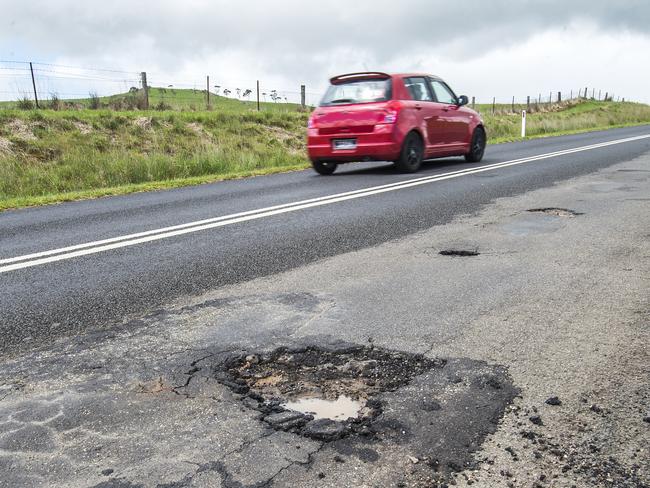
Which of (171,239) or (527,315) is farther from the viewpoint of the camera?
(171,239)

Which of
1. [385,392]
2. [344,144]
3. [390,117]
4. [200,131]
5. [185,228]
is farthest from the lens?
[200,131]

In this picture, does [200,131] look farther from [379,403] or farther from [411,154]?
[379,403]

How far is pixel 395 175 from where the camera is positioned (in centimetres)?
1141

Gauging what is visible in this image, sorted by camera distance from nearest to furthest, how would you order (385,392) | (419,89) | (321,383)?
(385,392) < (321,383) < (419,89)

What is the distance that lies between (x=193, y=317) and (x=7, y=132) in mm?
19234

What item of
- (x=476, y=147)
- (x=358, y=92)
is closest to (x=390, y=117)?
(x=358, y=92)

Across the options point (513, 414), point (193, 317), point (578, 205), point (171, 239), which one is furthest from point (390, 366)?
point (578, 205)

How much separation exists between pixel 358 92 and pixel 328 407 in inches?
376

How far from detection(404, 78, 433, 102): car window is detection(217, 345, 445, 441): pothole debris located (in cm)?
925

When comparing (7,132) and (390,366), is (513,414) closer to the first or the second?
(390,366)

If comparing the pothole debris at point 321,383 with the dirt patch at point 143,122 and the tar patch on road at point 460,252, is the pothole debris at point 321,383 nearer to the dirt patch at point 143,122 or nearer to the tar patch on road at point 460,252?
the tar patch on road at point 460,252

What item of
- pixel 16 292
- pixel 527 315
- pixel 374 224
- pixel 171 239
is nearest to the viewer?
pixel 527 315

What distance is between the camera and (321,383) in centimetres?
303

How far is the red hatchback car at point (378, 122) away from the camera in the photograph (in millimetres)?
11328
